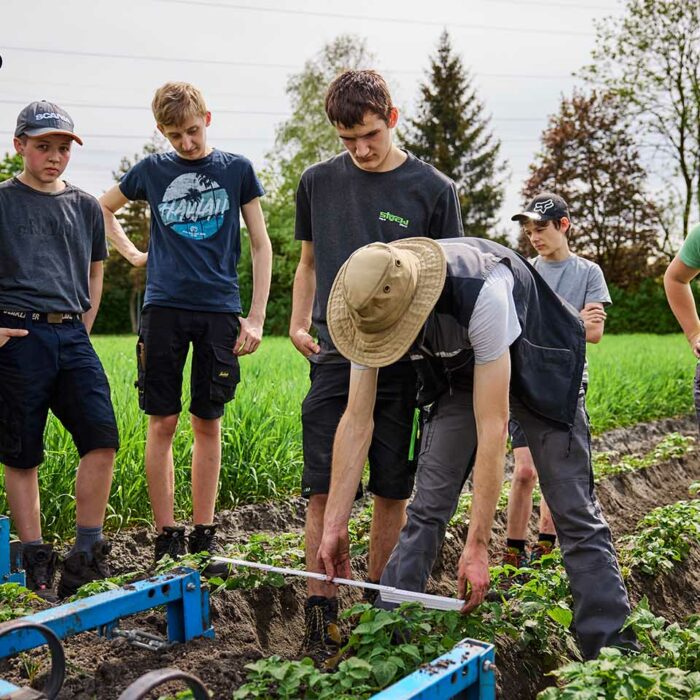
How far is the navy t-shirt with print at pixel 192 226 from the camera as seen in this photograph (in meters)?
3.90

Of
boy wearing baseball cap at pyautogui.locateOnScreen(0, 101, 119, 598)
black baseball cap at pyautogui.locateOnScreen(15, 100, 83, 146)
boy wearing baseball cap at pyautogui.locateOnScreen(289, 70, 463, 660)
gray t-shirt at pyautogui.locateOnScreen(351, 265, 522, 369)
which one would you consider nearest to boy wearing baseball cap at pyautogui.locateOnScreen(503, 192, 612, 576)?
boy wearing baseball cap at pyautogui.locateOnScreen(289, 70, 463, 660)

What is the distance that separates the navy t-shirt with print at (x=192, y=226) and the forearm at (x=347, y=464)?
129 cm

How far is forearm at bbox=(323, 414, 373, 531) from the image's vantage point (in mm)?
2818

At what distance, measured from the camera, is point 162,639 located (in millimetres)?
2783

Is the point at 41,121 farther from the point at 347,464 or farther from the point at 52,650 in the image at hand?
the point at 52,650

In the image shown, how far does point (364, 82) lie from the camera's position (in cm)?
302

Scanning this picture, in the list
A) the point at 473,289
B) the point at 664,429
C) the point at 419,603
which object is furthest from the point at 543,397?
the point at 664,429

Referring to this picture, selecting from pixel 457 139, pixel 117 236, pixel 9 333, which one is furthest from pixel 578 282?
pixel 457 139

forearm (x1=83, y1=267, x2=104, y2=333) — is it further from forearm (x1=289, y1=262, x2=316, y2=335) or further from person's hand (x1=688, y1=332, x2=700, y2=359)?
person's hand (x1=688, y1=332, x2=700, y2=359)

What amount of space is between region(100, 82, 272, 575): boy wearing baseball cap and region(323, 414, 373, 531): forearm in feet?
3.88

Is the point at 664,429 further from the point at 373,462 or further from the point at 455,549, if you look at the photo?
the point at 373,462

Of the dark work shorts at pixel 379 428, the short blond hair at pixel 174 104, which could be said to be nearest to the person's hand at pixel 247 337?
the dark work shorts at pixel 379 428

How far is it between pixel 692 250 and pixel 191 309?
2159mm

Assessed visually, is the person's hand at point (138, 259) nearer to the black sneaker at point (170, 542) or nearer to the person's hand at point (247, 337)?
the person's hand at point (247, 337)
